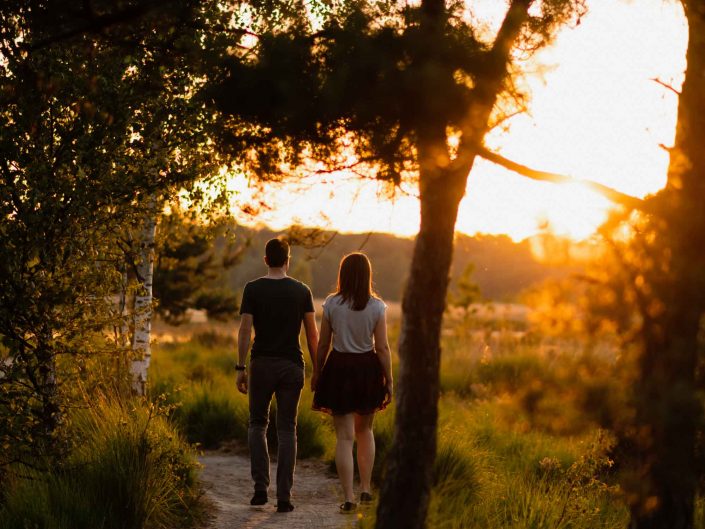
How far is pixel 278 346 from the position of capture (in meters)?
Answer: 6.68

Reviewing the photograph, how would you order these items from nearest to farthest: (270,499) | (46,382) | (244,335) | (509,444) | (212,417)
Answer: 1. (244,335)
2. (46,382)
3. (270,499)
4. (509,444)
5. (212,417)

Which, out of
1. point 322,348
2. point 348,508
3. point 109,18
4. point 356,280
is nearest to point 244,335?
point 322,348

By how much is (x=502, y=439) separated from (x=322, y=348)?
3.54m

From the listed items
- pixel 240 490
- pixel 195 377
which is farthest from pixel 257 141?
pixel 195 377

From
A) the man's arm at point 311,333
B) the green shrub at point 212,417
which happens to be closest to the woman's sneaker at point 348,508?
the man's arm at point 311,333

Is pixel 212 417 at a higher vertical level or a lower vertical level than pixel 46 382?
lower

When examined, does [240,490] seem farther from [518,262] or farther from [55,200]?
[518,262]

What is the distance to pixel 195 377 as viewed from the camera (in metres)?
14.2

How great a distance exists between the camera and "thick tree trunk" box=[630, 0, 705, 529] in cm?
374

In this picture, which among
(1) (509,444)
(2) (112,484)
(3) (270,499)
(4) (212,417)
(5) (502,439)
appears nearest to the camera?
(2) (112,484)

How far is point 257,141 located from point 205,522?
10.9 feet

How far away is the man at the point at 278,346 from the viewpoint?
6.67 metres

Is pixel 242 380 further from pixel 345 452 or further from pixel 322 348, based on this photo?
pixel 345 452

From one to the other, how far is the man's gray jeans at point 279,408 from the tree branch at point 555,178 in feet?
8.89
